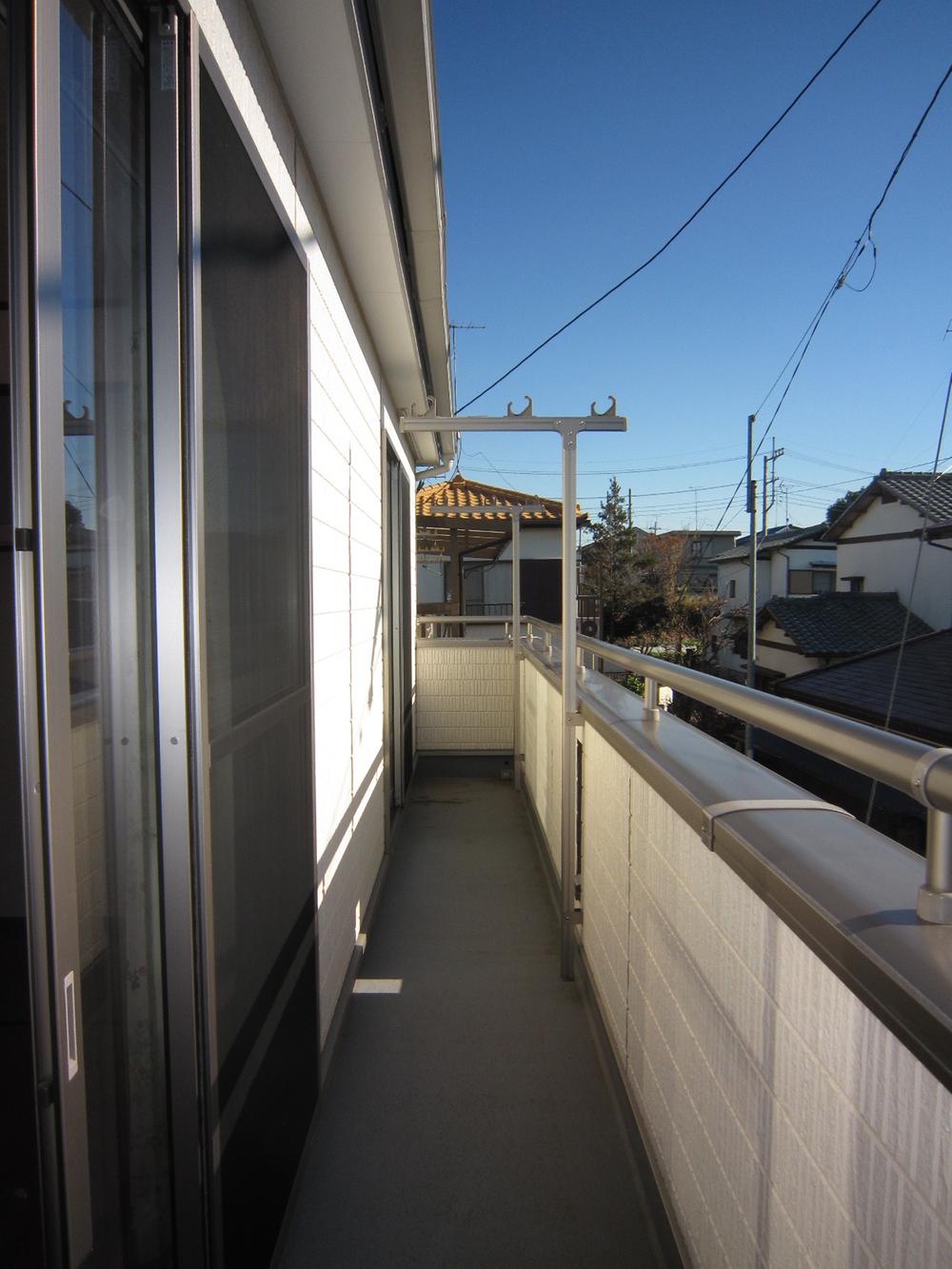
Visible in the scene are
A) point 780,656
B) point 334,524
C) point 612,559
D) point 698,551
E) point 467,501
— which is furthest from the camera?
point 698,551

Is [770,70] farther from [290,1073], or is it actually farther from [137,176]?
[290,1073]

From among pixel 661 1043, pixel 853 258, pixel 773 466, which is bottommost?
pixel 661 1043

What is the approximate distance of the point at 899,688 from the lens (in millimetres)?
6594

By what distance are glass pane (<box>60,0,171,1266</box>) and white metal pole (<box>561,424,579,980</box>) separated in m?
1.92

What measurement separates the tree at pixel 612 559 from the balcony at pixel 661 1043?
65.6 feet

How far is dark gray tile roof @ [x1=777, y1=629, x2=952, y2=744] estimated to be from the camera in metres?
5.15

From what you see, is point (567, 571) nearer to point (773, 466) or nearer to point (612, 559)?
point (612, 559)

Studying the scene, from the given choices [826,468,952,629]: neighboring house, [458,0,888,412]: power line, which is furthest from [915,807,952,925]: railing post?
[826,468,952,629]: neighboring house

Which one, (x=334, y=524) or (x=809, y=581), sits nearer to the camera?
(x=334, y=524)

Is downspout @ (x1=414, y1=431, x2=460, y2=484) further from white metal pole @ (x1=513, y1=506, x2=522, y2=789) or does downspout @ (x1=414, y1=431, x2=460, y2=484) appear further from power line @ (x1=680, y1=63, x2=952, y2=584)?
power line @ (x1=680, y1=63, x2=952, y2=584)

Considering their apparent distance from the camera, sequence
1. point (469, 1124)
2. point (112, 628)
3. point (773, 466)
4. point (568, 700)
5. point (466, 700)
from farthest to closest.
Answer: point (773, 466) < point (466, 700) < point (568, 700) < point (469, 1124) < point (112, 628)

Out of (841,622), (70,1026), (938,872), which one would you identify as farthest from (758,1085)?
(841,622)

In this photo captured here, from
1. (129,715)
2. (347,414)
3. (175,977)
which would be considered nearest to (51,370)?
(129,715)

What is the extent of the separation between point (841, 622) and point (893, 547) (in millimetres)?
1964
